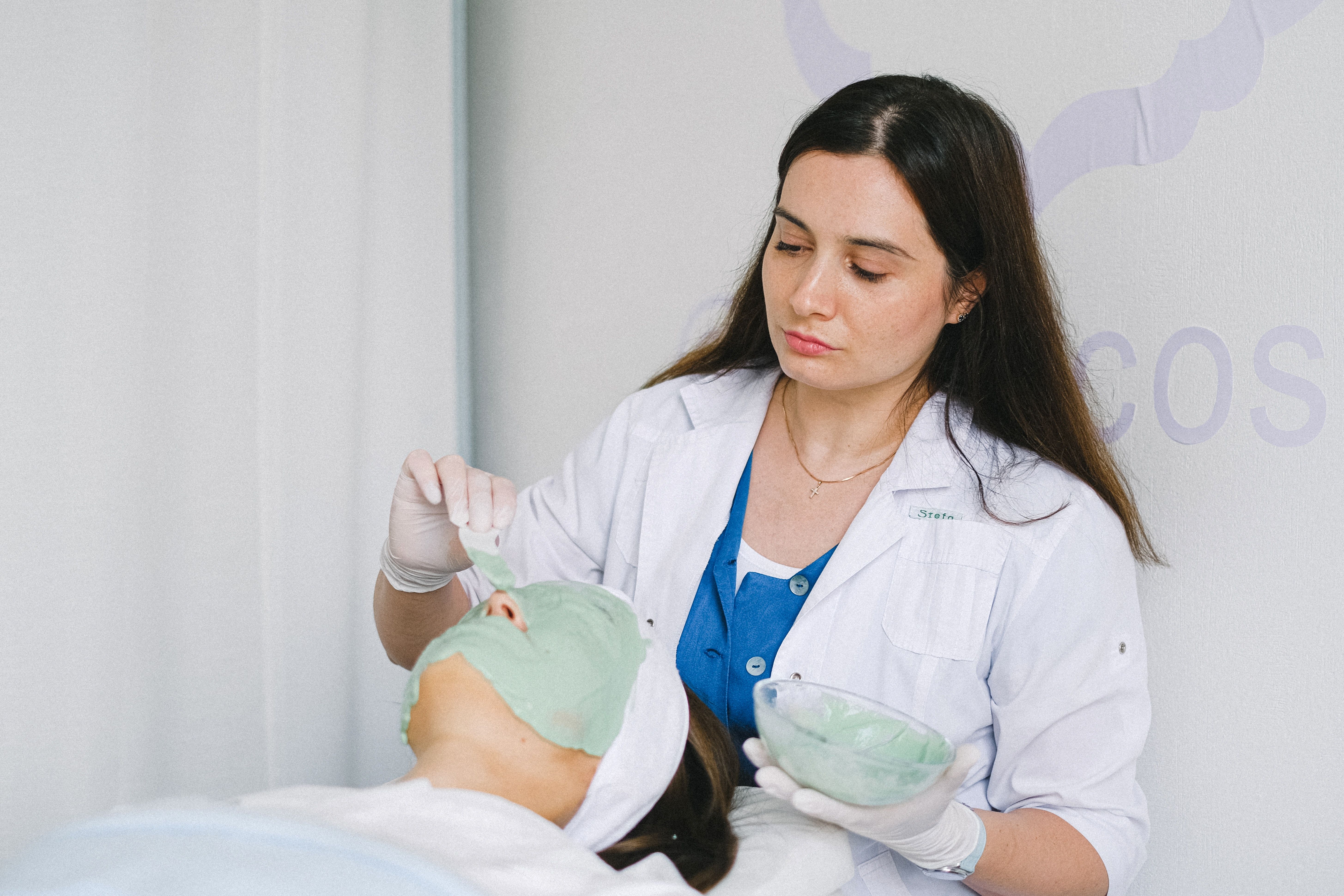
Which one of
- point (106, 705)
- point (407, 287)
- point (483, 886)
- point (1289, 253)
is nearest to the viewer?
point (483, 886)

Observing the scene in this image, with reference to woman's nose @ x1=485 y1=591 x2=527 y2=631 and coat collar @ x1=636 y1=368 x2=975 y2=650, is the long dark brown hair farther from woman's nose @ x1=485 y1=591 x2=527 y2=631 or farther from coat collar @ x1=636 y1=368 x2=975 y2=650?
woman's nose @ x1=485 y1=591 x2=527 y2=631

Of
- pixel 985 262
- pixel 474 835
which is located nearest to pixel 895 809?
pixel 474 835

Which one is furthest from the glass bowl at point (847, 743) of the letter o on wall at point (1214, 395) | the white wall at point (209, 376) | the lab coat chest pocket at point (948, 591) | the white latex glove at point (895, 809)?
the white wall at point (209, 376)

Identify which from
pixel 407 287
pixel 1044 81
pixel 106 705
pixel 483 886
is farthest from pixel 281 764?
pixel 1044 81

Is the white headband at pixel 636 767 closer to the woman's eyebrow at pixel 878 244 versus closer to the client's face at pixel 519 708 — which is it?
the client's face at pixel 519 708

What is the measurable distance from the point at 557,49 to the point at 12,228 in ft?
3.77

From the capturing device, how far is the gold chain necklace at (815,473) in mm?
1426

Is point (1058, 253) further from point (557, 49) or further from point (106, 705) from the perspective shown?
point (106, 705)

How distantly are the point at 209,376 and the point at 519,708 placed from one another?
1.18 m

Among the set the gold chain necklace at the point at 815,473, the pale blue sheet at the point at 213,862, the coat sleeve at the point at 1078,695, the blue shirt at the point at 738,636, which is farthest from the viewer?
the gold chain necklace at the point at 815,473

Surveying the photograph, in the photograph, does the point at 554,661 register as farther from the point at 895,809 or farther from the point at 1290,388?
the point at 1290,388

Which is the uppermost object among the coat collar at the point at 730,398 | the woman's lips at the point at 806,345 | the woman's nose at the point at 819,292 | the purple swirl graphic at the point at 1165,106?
the purple swirl graphic at the point at 1165,106

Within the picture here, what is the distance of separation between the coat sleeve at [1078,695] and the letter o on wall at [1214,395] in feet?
0.79

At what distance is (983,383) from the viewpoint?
1.42 meters
